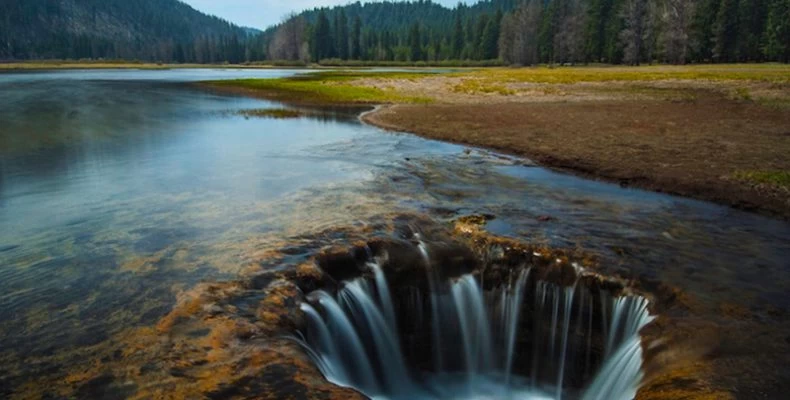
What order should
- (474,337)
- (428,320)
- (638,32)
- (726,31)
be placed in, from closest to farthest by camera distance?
1. (474,337)
2. (428,320)
3. (726,31)
4. (638,32)

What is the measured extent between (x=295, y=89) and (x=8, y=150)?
3831 cm

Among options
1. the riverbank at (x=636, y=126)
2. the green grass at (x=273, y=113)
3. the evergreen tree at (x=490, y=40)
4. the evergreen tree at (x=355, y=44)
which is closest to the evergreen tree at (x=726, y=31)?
the riverbank at (x=636, y=126)

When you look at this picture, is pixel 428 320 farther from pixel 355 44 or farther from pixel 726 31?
pixel 355 44

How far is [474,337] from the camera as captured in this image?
32.3 feet

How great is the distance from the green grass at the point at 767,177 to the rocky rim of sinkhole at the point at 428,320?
866 cm

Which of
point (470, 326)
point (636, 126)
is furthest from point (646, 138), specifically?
point (470, 326)

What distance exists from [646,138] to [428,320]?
689 inches

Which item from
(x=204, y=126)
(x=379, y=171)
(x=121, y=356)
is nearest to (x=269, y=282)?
(x=121, y=356)

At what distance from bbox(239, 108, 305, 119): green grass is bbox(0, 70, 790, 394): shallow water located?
477 inches

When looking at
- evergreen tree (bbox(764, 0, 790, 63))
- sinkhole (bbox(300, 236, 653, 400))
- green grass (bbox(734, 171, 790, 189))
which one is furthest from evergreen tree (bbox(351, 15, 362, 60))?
sinkhole (bbox(300, 236, 653, 400))

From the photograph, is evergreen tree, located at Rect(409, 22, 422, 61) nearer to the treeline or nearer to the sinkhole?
the treeline

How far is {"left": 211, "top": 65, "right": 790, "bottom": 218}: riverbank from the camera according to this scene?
16.5 meters

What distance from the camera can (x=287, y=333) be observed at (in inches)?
299

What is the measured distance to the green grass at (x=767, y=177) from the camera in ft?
49.8
